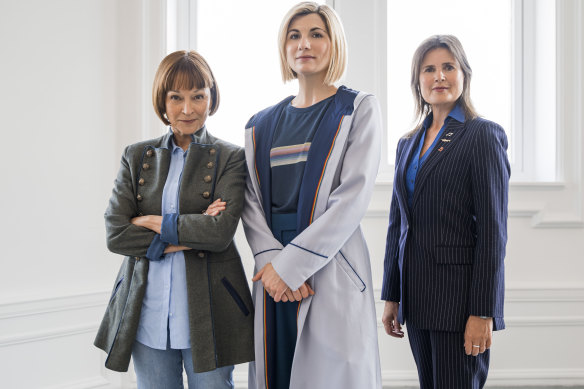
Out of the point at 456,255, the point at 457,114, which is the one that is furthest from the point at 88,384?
the point at 457,114

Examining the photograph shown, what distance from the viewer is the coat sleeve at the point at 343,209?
1.23 m

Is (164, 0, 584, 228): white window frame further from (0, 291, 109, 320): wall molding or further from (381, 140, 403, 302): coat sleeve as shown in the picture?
(0, 291, 109, 320): wall molding

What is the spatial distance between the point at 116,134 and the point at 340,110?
1446 millimetres

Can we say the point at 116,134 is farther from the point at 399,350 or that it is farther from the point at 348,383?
the point at 399,350

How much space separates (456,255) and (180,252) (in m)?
0.82

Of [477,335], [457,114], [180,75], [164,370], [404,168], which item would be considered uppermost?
[180,75]

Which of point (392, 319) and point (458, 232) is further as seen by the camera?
point (392, 319)

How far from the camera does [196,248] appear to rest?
1251 millimetres

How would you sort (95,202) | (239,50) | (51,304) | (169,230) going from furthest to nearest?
(239,50), (95,202), (51,304), (169,230)

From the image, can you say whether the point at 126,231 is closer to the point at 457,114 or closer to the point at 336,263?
the point at 336,263

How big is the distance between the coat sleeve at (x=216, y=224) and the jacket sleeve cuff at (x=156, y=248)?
0.21 ft

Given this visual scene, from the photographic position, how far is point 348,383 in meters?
1.24

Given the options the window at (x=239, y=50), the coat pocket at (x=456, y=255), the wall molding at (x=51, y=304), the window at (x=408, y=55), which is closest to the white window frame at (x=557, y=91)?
the window at (x=408, y=55)

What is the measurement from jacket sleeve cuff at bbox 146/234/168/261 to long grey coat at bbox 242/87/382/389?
0.87 feet
